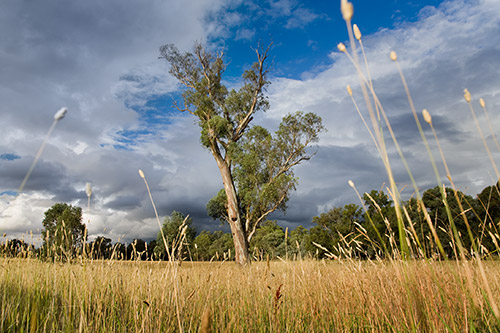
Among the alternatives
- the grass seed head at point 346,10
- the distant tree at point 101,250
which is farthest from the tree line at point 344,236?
the grass seed head at point 346,10

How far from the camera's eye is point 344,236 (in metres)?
5.07

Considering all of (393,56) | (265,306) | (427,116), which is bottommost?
(265,306)

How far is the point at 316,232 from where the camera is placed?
995 inches

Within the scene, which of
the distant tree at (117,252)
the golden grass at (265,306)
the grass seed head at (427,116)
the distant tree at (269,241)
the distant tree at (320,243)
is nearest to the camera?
the grass seed head at (427,116)

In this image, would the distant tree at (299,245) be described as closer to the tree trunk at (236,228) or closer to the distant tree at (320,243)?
the distant tree at (320,243)

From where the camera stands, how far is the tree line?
2.38 m

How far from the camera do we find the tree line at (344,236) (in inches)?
93.7

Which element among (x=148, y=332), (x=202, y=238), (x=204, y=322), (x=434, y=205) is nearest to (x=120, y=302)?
(x=148, y=332)

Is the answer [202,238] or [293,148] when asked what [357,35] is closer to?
[293,148]

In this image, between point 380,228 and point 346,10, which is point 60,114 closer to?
point 346,10

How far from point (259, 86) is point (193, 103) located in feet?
12.5

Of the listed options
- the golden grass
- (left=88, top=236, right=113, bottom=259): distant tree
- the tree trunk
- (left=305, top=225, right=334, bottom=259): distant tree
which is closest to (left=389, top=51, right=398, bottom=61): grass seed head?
Answer: the golden grass

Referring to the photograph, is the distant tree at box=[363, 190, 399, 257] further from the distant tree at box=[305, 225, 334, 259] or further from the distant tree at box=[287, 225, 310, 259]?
the distant tree at box=[305, 225, 334, 259]

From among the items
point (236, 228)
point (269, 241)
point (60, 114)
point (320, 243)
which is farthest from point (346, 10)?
point (269, 241)
